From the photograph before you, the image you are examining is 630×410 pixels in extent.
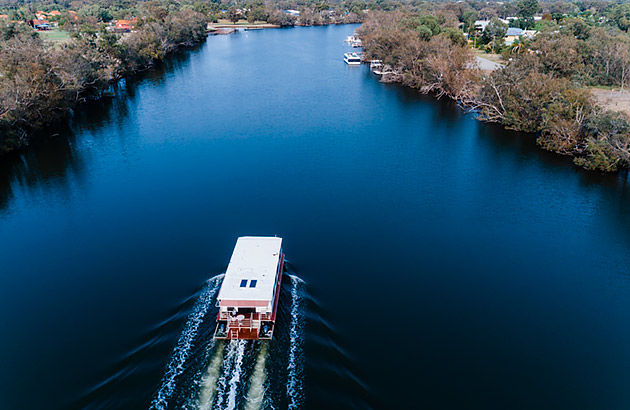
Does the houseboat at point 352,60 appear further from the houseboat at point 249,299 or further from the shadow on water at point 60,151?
the houseboat at point 249,299

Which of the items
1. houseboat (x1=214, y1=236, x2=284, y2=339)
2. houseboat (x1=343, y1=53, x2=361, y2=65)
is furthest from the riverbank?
houseboat (x1=343, y1=53, x2=361, y2=65)

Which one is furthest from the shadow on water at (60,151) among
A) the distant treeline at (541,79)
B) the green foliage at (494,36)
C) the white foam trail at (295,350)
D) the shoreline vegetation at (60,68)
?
the green foliage at (494,36)

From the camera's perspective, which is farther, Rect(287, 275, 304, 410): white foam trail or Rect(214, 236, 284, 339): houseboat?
Rect(214, 236, 284, 339): houseboat

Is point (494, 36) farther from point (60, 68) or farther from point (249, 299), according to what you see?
point (249, 299)

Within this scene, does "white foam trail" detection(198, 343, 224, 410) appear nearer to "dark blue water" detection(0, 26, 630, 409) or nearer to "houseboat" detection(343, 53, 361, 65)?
"dark blue water" detection(0, 26, 630, 409)

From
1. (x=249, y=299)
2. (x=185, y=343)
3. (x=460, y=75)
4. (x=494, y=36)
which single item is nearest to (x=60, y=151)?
(x=185, y=343)

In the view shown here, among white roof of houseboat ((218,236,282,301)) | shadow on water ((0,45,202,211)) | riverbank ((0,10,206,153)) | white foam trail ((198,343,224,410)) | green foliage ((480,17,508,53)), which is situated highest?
green foliage ((480,17,508,53))
